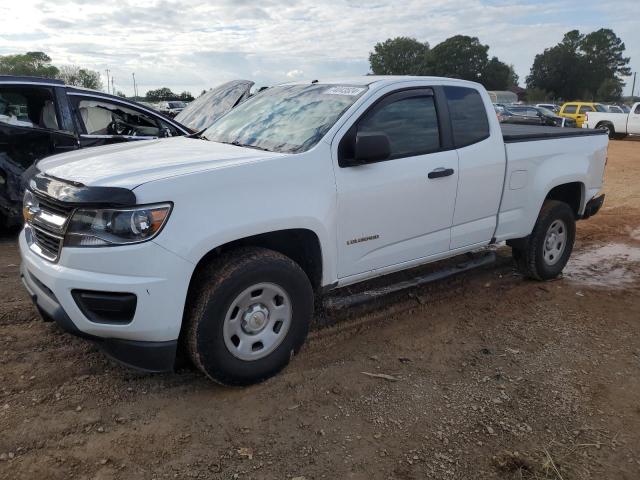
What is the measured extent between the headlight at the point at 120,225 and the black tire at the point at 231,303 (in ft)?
1.52

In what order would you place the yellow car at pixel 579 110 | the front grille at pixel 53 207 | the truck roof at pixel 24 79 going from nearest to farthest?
the front grille at pixel 53 207, the truck roof at pixel 24 79, the yellow car at pixel 579 110

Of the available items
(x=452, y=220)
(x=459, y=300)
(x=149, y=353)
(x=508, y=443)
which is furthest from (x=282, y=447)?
(x=459, y=300)

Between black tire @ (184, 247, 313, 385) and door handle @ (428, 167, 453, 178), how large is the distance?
1.33 meters

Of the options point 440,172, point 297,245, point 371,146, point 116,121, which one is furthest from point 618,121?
point 297,245

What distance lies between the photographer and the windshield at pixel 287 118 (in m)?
3.62

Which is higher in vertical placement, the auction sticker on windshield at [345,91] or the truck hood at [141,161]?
the auction sticker on windshield at [345,91]

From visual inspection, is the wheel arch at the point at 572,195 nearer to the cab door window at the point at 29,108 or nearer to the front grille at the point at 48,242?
the front grille at the point at 48,242

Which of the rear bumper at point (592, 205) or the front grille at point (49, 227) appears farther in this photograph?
the rear bumper at point (592, 205)

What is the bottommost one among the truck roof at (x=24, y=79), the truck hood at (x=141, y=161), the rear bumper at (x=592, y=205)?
the rear bumper at (x=592, y=205)

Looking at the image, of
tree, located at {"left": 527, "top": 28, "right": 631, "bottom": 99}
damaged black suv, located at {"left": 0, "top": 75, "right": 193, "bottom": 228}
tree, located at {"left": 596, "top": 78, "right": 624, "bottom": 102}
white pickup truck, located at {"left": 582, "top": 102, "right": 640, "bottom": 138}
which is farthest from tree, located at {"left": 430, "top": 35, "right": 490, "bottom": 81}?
damaged black suv, located at {"left": 0, "top": 75, "right": 193, "bottom": 228}

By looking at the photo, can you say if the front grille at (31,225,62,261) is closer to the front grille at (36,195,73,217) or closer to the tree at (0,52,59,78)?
the front grille at (36,195,73,217)

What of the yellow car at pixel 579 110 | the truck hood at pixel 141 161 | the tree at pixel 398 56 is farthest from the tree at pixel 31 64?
the truck hood at pixel 141 161

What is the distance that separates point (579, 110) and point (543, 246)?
26550mm

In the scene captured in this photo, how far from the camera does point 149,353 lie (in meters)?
2.88
